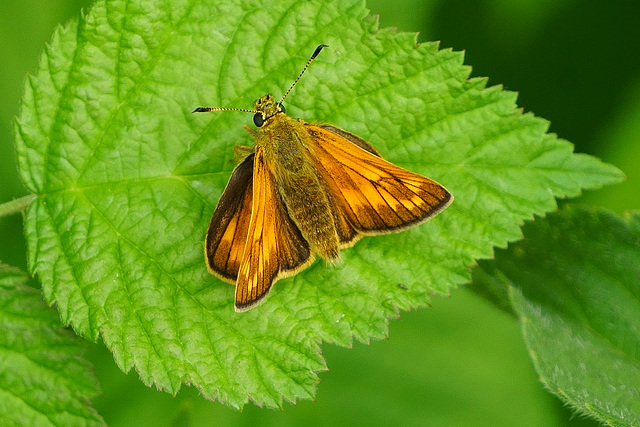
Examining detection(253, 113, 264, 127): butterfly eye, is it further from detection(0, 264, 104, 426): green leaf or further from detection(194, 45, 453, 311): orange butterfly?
detection(0, 264, 104, 426): green leaf

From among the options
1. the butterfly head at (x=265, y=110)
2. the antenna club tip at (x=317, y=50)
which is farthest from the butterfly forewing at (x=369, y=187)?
the antenna club tip at (x=317, y=50)

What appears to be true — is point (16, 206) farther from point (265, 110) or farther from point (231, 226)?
point (265, 110)

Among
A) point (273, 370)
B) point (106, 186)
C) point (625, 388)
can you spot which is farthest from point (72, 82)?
point (625, 388)

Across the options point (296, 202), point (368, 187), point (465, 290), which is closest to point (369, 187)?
point (368, 187)

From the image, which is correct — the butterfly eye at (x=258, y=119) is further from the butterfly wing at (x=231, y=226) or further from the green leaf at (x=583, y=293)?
the green leaf at (x=583, y=293)

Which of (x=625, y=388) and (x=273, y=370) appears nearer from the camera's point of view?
(x=273, y=370)

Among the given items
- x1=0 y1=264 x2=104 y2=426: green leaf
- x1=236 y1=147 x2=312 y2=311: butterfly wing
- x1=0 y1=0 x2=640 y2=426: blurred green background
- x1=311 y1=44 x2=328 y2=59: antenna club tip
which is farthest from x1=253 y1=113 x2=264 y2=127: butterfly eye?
x1=0 y1=0 x2=640 y2=426: blurred green background

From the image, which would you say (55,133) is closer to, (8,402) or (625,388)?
(8,402)
